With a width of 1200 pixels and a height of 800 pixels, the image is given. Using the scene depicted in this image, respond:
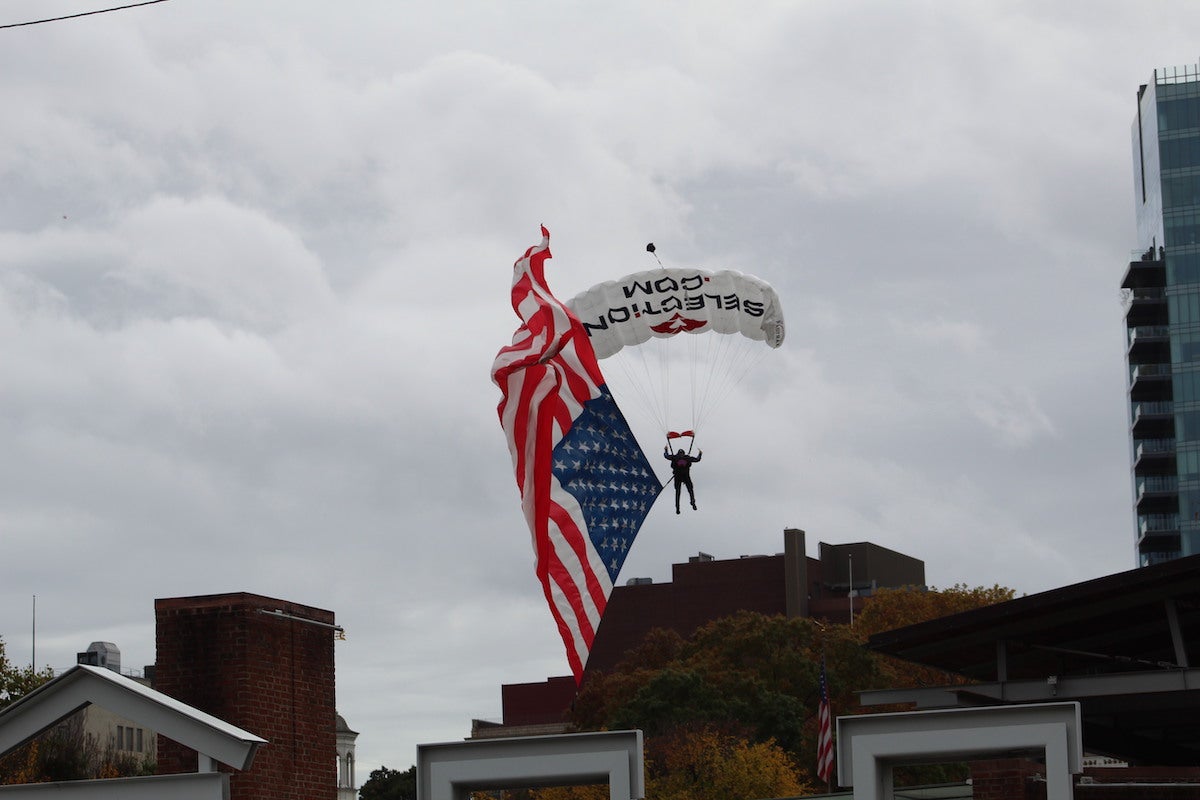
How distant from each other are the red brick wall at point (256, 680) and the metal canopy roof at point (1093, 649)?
22.8 ft

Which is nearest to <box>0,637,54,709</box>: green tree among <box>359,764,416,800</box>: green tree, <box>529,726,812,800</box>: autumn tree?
<box>529,726,812,800</box>: autumn tree

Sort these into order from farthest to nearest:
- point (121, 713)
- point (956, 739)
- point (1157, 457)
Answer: point (1157, 457)
point (121, 713)
point (956, 739)

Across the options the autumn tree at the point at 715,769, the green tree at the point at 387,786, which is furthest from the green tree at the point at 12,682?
the green tree at the point at 387,786

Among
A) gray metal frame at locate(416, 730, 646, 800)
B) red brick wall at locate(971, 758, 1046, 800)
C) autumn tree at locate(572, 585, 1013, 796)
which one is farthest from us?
autumn tree at locate(572, 585, 1013, 796)

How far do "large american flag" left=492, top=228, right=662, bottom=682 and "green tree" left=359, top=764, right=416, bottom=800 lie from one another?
274 feet

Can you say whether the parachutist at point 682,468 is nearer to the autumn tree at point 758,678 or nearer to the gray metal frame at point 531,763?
the gray metal frame at point 531,763

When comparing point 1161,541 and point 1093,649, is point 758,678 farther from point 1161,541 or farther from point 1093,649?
point 1161,541

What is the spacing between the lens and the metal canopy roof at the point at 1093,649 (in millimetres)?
19844

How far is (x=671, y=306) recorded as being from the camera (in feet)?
99.4

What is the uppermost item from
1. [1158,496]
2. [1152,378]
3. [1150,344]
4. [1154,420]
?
[1150,344]

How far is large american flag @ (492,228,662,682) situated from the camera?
24.2 m

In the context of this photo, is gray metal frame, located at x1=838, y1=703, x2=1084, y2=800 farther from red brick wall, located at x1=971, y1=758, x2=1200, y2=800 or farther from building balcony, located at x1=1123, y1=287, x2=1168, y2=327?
building balcony, located at x1=1123, y1=287, x2=1168, y2=327

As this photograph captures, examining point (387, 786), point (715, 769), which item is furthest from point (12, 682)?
point (387, 786)

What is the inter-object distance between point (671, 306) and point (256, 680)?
1520 cm
